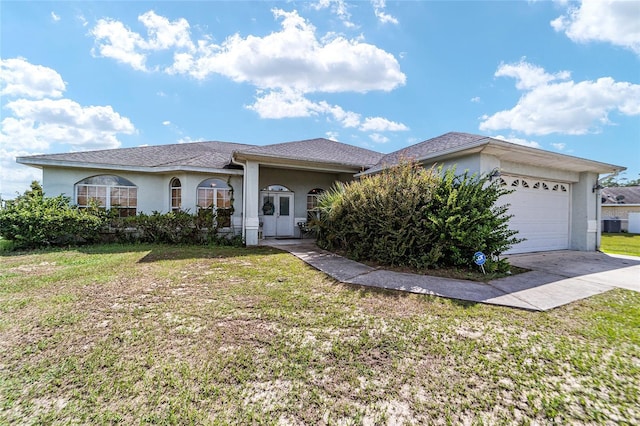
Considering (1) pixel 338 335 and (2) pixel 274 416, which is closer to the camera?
(2) pixel 274 416

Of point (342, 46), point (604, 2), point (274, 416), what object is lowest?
point (274, 416)

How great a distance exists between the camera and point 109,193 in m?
11.8

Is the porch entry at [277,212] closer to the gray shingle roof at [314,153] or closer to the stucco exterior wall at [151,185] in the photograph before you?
the stucco exterior wall at [151,185]

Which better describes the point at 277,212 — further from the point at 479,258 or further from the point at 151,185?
the point at 479,258

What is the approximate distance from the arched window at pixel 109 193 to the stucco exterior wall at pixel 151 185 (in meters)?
0.18

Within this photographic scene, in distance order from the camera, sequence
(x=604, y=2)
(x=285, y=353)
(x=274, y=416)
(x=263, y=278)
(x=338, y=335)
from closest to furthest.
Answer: (x=274, y=416)
(x=285, y=353)
(x=338, y=335)
(x=263, y=278)
(x=604, y=2)

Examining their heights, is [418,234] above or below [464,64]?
below

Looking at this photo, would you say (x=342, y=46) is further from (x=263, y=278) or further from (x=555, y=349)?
(x=555, y=349)

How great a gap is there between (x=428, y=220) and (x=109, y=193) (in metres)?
13.3

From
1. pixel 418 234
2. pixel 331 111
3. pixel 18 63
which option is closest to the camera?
pixel 418 234

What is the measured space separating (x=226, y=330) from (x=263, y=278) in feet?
7.93

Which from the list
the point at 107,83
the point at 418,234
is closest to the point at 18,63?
the point at 107,83

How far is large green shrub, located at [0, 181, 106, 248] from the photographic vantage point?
896cm

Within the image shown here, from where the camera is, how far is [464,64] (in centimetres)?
1055
